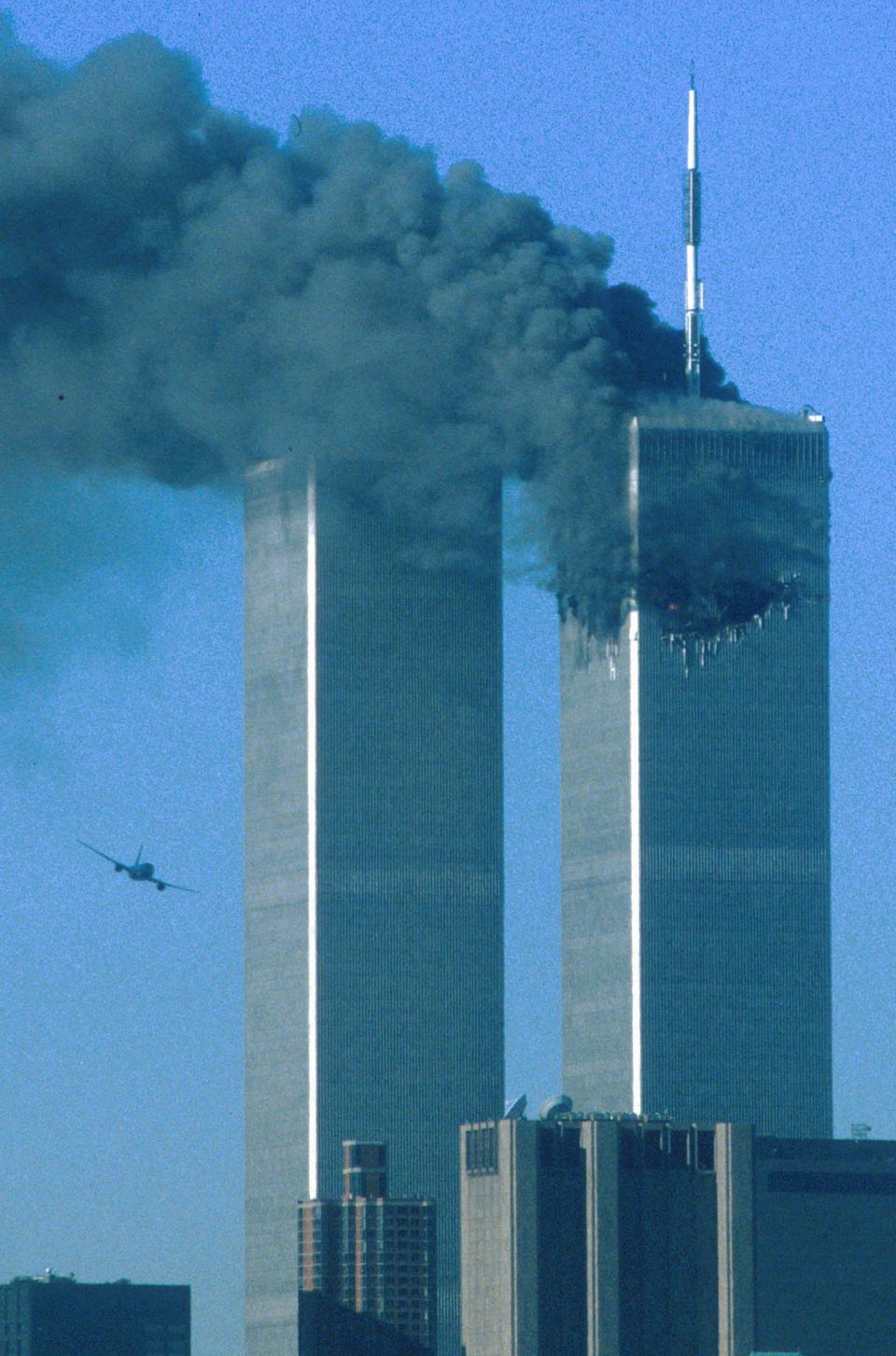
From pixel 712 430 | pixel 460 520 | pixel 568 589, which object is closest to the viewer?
pixel 568 589

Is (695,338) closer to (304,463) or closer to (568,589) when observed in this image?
(304,463)

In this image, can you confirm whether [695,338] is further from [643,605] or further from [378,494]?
[643,605]

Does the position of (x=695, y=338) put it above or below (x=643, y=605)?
above

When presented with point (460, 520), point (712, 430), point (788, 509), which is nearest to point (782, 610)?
point (788, 509)

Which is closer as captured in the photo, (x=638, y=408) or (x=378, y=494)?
(x=638, y=408)

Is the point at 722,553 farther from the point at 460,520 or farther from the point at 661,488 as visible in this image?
the point at 460,520

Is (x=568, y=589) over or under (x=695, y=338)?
under

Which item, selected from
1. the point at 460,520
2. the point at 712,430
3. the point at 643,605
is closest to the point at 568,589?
the point at 643,605

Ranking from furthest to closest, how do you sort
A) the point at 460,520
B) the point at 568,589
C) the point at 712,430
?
the point at 712,430 < the point at 460,520 < the point at 568,589

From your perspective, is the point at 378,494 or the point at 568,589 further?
the point at 378,494
